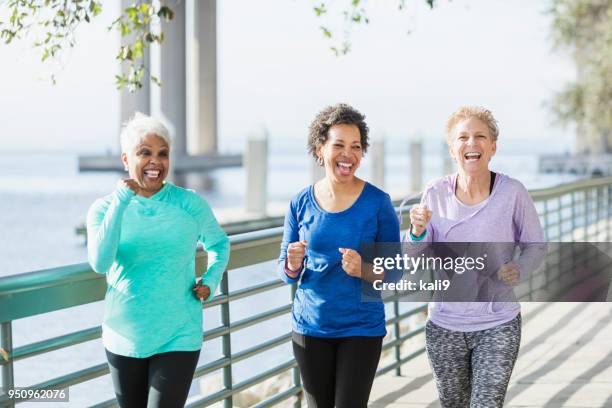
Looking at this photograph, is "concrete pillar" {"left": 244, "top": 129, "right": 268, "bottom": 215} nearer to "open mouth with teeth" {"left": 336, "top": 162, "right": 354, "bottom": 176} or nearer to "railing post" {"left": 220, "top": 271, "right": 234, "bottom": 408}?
"railing post" {"left": 220, "top": 271, "right": 234, "bottom": 408}

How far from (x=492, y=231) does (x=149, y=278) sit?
1.16 m

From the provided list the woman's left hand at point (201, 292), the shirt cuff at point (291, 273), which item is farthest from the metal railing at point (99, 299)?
the shirt cuff at point (291, 273)

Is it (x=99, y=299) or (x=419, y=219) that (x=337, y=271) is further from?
(x=99, y=299)

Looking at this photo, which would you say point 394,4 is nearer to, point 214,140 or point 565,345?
point 565,345

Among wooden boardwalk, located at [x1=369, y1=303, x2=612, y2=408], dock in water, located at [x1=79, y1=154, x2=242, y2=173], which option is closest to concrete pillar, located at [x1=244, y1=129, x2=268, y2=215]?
wooden boardwalk, located at [x1=369, y1=303, x2=612, y2=408]

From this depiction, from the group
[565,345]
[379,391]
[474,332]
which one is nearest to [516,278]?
[474,332]

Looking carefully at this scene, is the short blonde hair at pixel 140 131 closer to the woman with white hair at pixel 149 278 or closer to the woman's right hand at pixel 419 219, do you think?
the woman with white hair at pixel 149 278

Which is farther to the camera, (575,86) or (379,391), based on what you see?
(575,86)

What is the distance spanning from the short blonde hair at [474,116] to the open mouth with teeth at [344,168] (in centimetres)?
41

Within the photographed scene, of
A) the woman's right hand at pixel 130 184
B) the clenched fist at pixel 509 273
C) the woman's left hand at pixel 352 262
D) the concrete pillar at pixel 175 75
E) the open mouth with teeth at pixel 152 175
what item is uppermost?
the concrete pillar at pixel 175 75

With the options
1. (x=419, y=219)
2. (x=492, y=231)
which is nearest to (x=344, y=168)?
(x=419, y=219)

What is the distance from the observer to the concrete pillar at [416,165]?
3841 centimetres

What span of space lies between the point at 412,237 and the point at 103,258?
40.5 inches

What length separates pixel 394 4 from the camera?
209 inches
